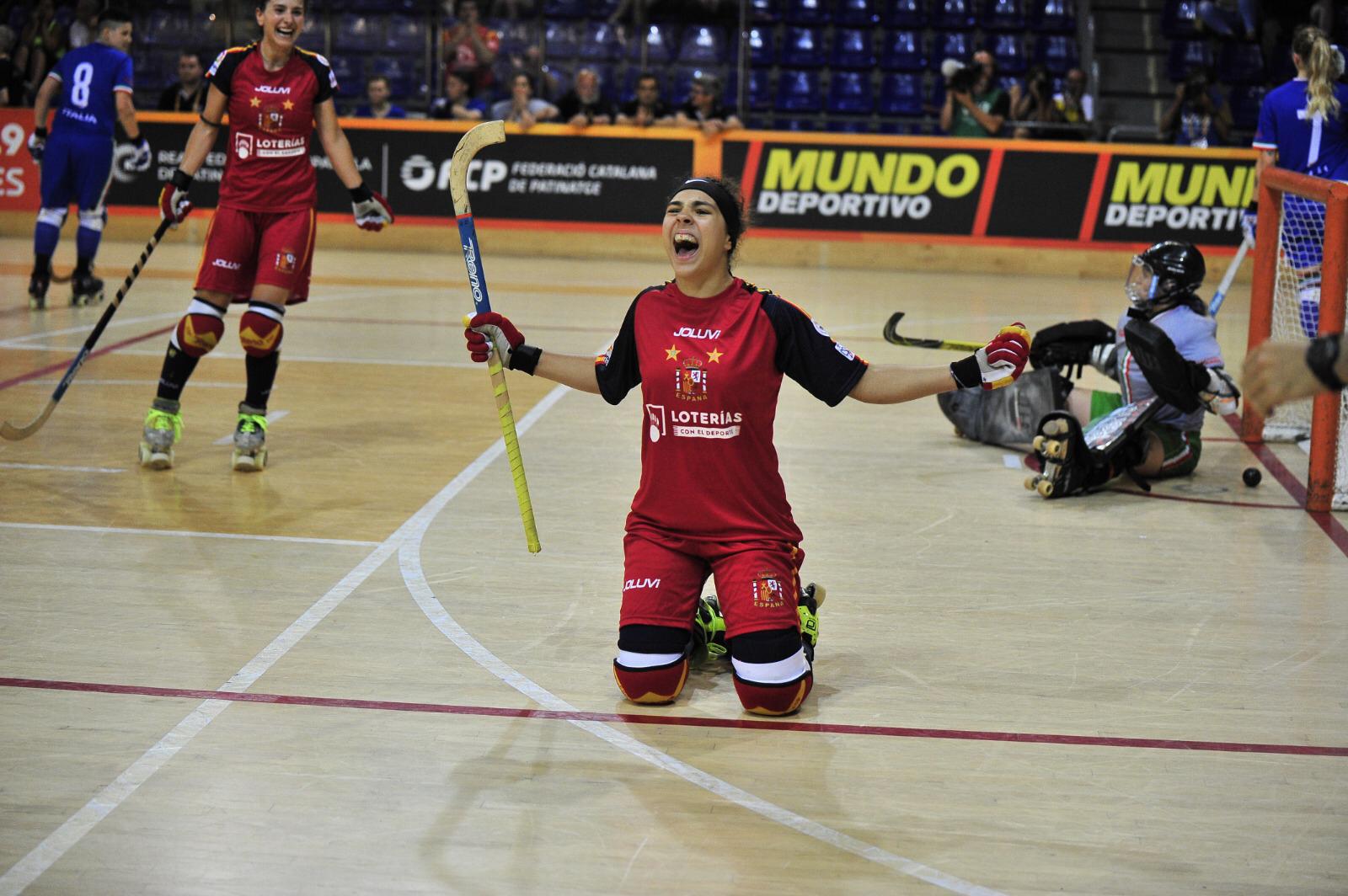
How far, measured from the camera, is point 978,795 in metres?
3.78

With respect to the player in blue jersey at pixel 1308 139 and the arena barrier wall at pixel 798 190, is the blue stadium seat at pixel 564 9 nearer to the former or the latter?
the arena barrier wall at pixel 798 190

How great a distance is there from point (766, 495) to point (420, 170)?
515 inches

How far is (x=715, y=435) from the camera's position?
4.41 m

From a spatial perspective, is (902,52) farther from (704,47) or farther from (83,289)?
(83,289)

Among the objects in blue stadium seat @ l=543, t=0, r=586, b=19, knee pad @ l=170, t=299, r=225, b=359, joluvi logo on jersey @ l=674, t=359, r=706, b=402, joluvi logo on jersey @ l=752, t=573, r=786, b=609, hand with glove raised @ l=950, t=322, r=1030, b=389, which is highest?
blue stadium seat @ l=543, t=0, r=586, b=19

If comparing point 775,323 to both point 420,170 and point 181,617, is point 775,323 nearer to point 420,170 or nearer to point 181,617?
point 181,617

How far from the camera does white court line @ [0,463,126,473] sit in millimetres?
6902

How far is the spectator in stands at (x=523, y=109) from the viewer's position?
16.5 metres

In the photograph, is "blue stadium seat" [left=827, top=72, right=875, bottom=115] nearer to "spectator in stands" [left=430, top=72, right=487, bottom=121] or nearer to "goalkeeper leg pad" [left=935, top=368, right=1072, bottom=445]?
"spectator in stands" [left=430, top=72, right=487, bottom=121]

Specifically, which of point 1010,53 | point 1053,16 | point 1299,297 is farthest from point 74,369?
point 1053,16

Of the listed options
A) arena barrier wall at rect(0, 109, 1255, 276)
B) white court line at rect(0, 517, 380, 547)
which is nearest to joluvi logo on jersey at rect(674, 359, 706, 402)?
white court line at rect(0, 517, 380, 547)

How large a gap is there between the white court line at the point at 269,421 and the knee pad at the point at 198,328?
0.70 m

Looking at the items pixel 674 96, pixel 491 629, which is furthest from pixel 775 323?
pixel 674 96

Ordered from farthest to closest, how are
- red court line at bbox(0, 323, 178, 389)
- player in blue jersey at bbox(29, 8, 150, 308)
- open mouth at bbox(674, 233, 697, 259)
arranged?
player in blue jersey at bbox(29, 8, 150, 308) → red court line at bbox(0, 323, 178, 389) → open mouth at bbox(674, 233, 697, 259)
